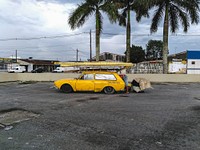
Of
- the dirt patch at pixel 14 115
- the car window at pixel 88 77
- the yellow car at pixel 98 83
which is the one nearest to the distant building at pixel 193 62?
the yellow car at pixel 98 83

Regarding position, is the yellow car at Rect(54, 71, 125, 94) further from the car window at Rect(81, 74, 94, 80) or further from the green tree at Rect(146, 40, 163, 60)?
the green tree at Rect(146, 40, 163, 60)

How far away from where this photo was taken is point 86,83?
536 inches

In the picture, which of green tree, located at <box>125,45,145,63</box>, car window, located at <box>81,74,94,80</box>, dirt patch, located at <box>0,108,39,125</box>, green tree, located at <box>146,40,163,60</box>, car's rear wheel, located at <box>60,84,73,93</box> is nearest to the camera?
dirt patch, located at <box>0,108,39,125</box>

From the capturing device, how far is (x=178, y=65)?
36000mm

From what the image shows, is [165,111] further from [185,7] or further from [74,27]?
[185,7]

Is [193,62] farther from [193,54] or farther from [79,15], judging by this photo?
[79,15]

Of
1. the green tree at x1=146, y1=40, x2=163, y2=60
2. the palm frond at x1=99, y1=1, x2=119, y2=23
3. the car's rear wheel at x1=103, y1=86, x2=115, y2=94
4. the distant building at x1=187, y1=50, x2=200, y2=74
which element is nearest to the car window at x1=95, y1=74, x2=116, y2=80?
the car's rear wheel at x1=103, y1=86, x2=115, y2=94

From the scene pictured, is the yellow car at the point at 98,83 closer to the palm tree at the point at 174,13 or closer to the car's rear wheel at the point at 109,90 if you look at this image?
the car's rear wheel at the point at 109,90

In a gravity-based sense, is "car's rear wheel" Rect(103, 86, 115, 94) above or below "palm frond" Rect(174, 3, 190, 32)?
below

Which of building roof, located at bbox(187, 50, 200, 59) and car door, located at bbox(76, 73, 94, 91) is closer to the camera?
car door, located at bbox(76, 73, 94, 91)

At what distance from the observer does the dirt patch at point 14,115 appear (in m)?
6.48

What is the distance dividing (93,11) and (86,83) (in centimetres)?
1082

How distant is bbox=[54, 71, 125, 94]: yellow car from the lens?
13.6 m

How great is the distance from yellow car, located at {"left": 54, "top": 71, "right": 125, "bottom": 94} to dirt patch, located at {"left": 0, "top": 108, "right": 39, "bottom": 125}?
18.9ft
